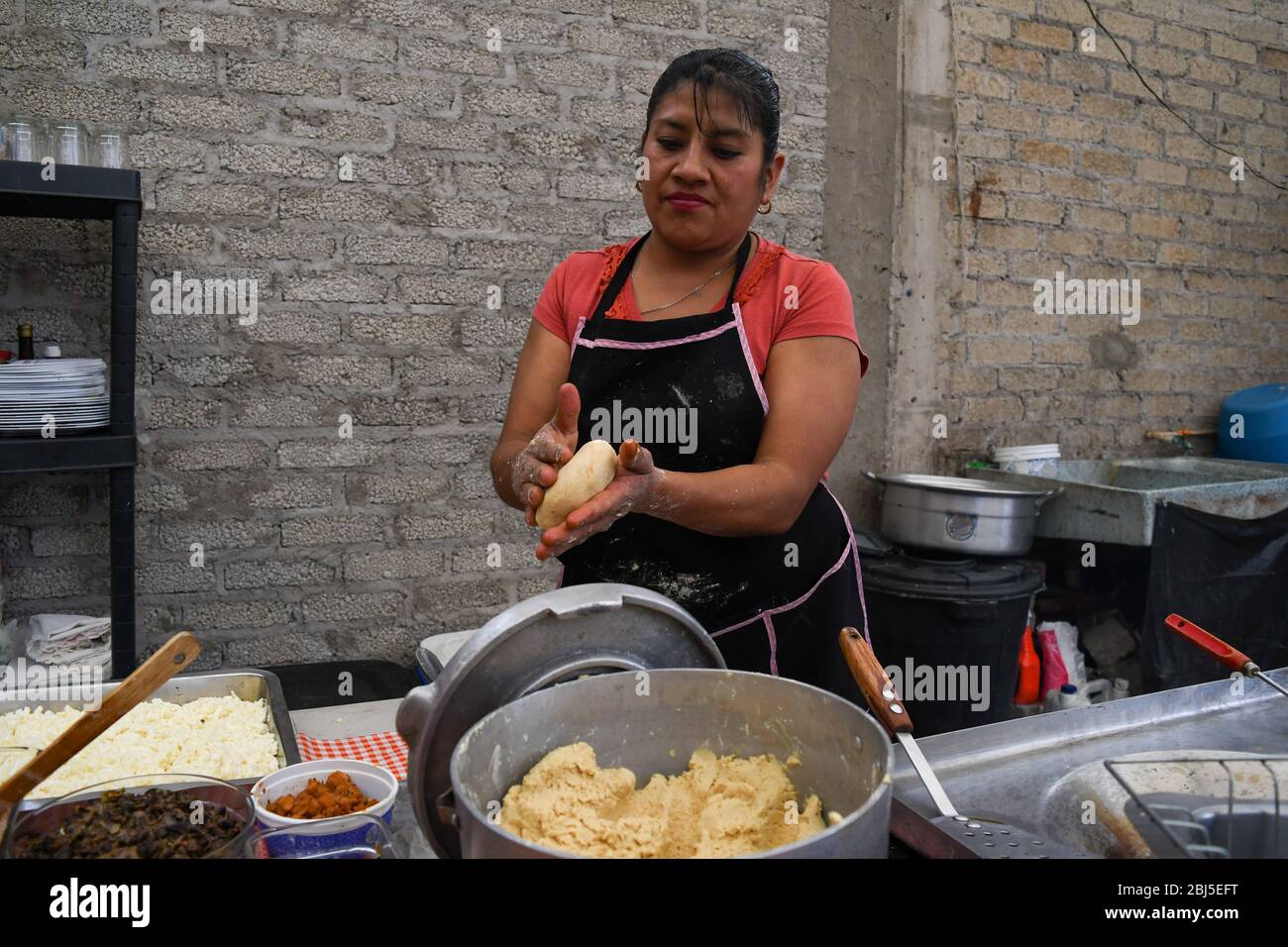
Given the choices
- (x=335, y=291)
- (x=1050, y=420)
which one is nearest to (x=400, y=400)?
(x=335, y=291)

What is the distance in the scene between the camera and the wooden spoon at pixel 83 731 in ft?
3.54

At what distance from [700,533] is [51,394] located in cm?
193

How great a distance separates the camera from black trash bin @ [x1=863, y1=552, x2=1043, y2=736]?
338 centimetres

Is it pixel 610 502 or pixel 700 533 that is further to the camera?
pixel 700 533

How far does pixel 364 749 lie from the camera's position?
1778 millimetres

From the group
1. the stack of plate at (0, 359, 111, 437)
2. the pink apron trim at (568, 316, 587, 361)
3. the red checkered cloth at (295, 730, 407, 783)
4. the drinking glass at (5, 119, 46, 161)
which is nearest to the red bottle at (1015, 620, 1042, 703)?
the pink apron trim at (568, 316, 587, 361)

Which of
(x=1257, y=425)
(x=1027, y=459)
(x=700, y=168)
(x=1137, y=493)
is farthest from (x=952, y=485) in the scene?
(x=1257, y=425)

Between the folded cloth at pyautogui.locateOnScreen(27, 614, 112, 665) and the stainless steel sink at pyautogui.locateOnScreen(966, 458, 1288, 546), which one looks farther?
the stainless steel sink at pyautogui.locateOnScreen(966, 458, 1288, 546)

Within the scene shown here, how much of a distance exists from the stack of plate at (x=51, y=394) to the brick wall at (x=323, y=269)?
43 centimetres

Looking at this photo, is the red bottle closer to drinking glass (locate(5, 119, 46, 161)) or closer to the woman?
the woman

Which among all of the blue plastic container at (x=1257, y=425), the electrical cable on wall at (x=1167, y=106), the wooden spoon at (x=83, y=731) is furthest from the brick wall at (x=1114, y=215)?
the wooden spoon at (x=83, y=731)

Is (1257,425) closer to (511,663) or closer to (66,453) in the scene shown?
(511,663)

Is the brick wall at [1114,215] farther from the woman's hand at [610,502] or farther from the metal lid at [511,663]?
the metal lid at [511,663]

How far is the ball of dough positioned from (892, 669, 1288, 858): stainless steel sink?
0.57m
